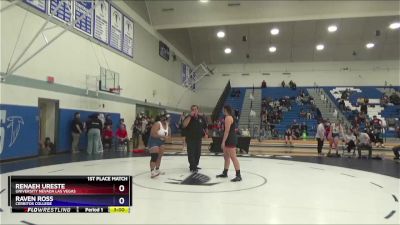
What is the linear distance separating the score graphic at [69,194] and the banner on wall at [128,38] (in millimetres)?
13897

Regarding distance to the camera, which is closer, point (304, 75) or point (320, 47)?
point (320, 47)

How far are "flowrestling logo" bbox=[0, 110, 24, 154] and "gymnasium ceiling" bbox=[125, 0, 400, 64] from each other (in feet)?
33.5

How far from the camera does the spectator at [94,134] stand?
13.3 m

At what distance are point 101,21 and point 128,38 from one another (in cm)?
290

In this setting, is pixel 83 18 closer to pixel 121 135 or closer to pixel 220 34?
pixel 121 135

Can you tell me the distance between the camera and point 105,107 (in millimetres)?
15625

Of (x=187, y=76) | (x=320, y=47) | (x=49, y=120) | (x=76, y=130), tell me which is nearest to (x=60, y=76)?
Answer: (x=49, y=120)

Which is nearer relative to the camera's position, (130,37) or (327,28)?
(130,37)

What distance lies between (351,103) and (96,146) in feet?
73.4

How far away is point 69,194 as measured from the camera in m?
4.29

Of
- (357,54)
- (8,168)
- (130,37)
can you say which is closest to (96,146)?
(8,168)

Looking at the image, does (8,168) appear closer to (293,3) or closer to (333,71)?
(293,3)

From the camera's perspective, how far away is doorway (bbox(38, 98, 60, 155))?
12422 millimetres

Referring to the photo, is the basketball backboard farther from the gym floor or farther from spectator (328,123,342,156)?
spectator (328,123,342,156)
